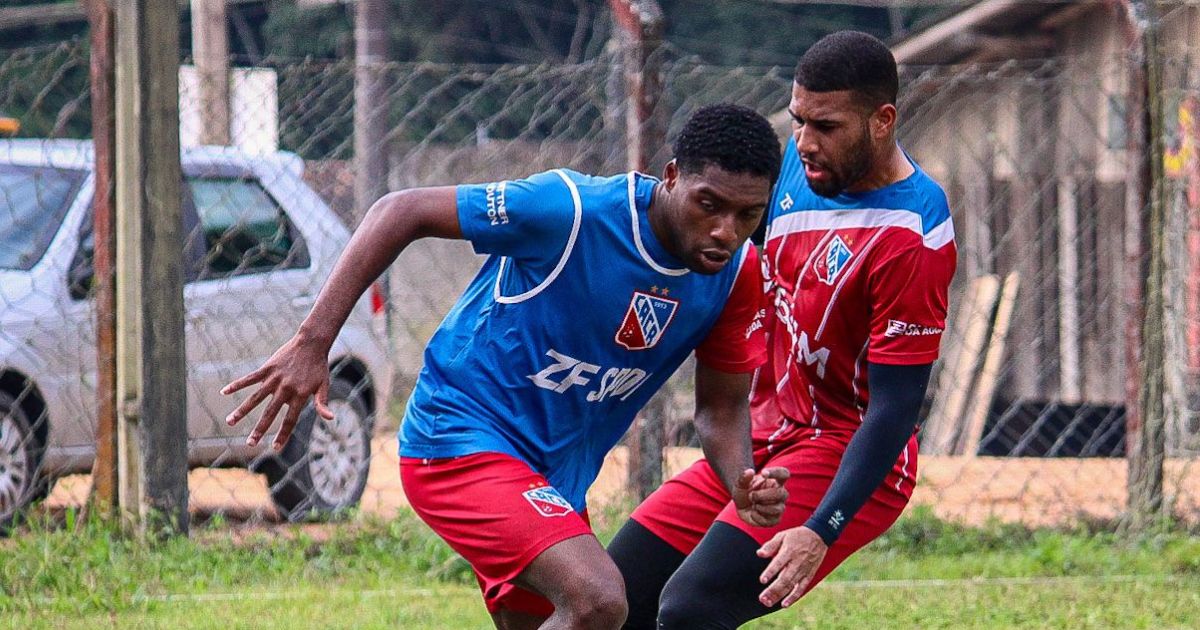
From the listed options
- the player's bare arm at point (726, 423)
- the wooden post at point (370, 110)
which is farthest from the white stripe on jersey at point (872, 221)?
the wooden post at point (370, 110)

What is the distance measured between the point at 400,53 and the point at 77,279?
59.2 feet

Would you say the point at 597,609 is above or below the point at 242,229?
below

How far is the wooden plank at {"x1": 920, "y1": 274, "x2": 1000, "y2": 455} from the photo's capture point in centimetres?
1175

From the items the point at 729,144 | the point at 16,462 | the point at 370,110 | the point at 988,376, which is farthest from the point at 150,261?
the point at 988,376

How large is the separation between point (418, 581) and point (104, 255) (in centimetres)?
180

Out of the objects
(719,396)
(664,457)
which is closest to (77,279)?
(664,457)

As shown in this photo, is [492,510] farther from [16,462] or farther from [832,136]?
[16,462]

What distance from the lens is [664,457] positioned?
7051 millimetres

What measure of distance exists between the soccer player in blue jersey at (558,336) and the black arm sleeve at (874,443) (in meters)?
0.14

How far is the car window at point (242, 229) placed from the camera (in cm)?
751

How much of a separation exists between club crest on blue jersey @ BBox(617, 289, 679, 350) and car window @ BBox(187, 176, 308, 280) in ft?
12.5

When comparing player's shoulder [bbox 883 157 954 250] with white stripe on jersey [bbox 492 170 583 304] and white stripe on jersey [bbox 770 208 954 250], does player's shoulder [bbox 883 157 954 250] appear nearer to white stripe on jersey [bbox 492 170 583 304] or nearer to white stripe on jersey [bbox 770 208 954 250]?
white stripe on jersey [bbox 770 208 954 250]

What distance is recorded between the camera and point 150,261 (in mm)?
6285

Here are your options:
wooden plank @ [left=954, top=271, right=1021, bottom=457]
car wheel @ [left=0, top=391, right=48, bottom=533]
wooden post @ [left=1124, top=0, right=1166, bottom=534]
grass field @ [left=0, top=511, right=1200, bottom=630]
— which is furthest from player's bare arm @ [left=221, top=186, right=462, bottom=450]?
wooden plank @ [left=954, top=271, right=1021, bottom=457]
